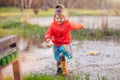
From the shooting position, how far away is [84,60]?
7934mm

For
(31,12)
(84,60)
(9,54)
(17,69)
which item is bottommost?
(84,60)

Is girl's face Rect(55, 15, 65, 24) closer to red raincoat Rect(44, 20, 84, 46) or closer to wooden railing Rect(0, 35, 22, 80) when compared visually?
red raincoat Rect(44, 20, 84, 46)

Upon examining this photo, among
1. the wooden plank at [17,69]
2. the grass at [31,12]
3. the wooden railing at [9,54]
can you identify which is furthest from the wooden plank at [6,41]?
the grass at [31,12]

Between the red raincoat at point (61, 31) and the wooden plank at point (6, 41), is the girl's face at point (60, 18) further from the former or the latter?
the wooden plank at point (6, 41)

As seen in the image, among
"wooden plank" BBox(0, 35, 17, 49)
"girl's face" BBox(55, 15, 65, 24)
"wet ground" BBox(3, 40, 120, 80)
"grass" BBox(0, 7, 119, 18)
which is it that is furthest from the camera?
"grass" BBox(0, 7, 119, 18)

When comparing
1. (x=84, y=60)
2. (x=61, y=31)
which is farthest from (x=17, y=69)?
(x=84, y=60)

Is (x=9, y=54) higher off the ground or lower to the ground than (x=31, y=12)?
higher

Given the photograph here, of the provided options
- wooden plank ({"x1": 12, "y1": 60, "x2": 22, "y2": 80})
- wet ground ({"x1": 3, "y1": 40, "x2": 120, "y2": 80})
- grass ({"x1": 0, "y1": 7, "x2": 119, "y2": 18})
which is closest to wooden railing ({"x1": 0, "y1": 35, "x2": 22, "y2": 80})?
wooden plank ({"x1": 12, "y1": 60, "x2": 22, "y2": 80})

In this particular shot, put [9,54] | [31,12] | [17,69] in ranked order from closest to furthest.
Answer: [9,54]
[17,69]
[31,12]

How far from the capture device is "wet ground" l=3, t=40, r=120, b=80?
276 inches

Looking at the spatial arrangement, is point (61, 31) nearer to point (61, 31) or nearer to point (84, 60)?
point (61, 31)

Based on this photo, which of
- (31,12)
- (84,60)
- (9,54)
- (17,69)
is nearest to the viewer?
(9,54)

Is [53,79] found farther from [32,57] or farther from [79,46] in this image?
[79,46]

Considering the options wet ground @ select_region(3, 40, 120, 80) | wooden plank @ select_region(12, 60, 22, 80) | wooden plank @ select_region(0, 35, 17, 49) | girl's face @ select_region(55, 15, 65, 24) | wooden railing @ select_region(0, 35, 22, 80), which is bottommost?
wet ground @ select_region(3, 40, 120, 80)
